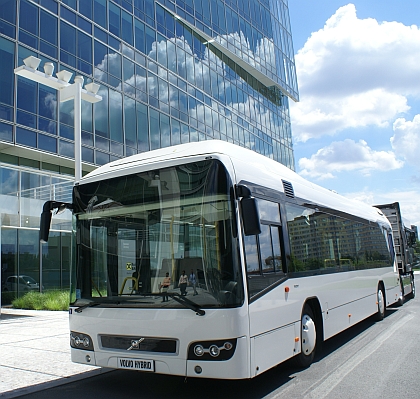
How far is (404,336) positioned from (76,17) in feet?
67.8

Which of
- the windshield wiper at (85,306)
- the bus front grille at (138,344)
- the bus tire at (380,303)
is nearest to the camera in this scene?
the bus front grille at (138,344)

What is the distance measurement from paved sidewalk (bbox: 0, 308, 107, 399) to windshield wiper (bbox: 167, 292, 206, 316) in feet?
9.02

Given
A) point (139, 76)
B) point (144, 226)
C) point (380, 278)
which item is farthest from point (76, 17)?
point (144, 226)

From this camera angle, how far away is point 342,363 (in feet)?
23.5

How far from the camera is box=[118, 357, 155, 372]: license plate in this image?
5.23 meters

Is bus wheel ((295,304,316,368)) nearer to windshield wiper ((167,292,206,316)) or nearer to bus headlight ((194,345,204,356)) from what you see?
bus headlight ((194,345,204,356))

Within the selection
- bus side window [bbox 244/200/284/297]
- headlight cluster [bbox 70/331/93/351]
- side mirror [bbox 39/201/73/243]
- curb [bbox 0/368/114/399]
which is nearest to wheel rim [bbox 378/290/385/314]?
bus side window [bbox 244/200/284/297]

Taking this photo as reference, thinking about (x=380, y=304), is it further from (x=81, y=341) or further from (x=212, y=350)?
A: (x=81, y=341)

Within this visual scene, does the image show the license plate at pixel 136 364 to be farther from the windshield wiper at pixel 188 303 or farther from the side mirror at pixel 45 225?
the side mirror at pixel 45 225

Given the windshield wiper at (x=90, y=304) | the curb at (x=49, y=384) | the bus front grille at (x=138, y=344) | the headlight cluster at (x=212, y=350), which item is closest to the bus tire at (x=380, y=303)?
the curb at (x=49, y=384)

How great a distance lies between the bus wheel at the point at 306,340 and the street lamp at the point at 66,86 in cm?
737

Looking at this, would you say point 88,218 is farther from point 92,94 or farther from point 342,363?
point 92,94

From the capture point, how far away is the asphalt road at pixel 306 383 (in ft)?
18.6

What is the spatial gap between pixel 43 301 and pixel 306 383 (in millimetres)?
13909
